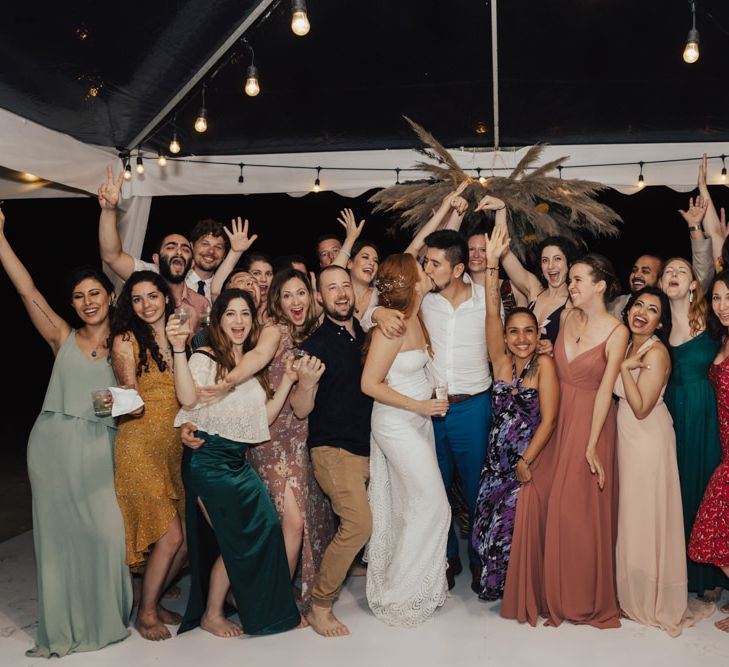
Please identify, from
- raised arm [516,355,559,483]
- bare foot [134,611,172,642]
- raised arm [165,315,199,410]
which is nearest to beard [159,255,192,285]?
raised arm [165,315,199,410]

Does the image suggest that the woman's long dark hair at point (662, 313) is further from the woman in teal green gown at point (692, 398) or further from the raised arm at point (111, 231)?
the raised arm at point (111, 231)

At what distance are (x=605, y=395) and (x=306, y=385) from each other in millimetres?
1378

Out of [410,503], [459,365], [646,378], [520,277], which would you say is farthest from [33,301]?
[646,378]

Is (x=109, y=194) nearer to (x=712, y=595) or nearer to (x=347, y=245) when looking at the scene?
(x=347, y=245)

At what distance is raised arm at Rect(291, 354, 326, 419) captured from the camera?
11.1ft

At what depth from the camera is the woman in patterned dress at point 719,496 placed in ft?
11.5

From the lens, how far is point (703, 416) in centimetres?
382

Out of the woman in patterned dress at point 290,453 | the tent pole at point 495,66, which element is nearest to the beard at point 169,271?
the woman in patterned dress at point 290,453

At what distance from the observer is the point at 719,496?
11.6 feet

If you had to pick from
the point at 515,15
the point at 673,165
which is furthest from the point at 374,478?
the point at 673,165

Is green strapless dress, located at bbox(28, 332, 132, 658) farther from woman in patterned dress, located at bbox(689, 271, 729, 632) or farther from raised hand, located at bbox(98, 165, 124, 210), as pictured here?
woman in patterned dress, located at bbox(689, 271, 729, 632)

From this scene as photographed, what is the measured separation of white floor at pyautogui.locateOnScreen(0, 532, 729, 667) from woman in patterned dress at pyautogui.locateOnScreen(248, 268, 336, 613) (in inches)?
14.2

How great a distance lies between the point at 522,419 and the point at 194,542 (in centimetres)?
164

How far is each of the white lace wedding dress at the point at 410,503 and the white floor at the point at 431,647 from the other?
0.45 ft
